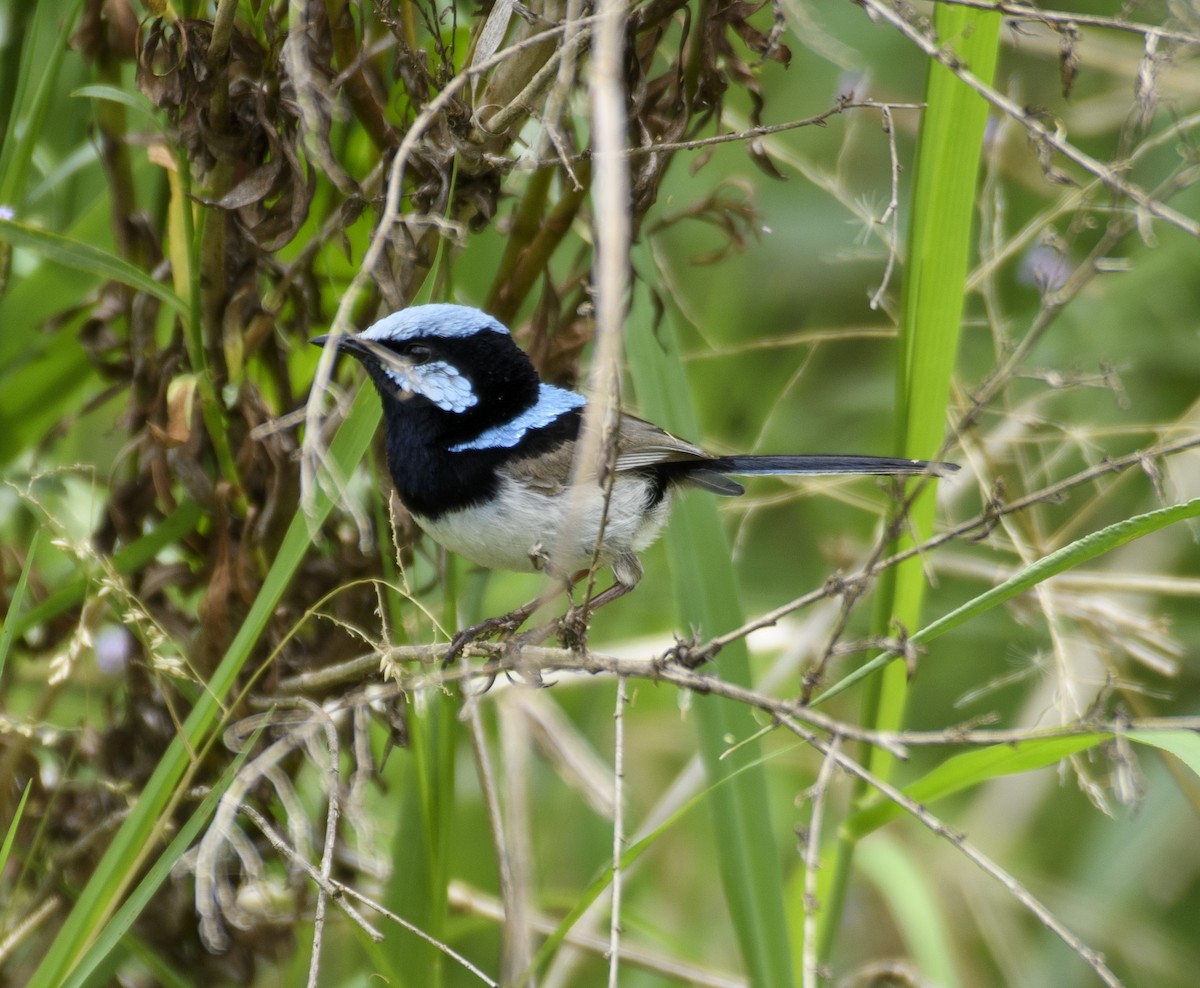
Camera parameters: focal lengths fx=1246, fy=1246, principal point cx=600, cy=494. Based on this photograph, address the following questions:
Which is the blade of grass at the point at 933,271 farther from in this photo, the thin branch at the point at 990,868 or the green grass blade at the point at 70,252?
the green grass blade at the point at 70,252

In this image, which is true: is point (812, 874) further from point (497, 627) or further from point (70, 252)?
point (70, 252)

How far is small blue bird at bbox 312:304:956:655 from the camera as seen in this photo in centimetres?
261

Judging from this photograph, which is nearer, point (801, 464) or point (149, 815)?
point (149, 815)

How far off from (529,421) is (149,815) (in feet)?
4.09

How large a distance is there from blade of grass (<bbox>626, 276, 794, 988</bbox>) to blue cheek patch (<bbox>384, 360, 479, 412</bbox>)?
42 centimetres

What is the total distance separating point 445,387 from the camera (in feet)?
9.30

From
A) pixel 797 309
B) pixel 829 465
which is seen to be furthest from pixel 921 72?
pixel 829 465

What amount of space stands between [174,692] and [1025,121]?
189 cm

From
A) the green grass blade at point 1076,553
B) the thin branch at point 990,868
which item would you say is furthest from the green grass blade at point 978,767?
the thin branch at point 990,868

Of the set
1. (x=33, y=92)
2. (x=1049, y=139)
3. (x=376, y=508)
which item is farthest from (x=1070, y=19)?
(x=33, y=92)

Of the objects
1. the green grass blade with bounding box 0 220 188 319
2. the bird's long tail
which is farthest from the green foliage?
the bird's long tail

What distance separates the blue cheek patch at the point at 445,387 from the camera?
277 cm

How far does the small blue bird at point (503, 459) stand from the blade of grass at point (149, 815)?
0.48m

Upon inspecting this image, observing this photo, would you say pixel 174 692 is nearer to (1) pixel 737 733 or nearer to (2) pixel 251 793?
(2) pixel 251 793
